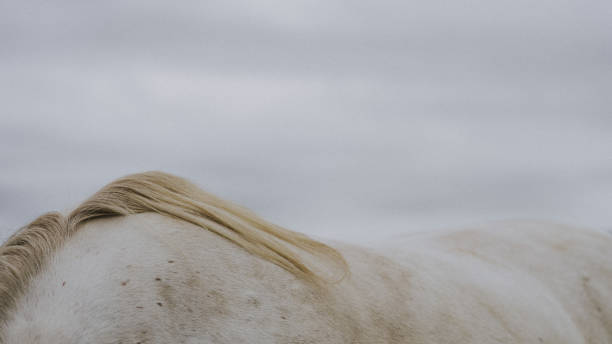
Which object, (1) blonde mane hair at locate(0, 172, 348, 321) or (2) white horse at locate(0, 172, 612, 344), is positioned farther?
(1) blonde mane hair at locate(0, 172, 348, 321)

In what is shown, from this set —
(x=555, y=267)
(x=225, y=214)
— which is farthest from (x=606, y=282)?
(x=225, y=214)

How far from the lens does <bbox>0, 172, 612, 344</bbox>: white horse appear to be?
1694mm

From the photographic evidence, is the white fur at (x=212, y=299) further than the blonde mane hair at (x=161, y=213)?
No

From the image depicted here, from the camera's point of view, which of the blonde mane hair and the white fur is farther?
the blonde mane hair

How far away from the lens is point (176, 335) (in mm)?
1675

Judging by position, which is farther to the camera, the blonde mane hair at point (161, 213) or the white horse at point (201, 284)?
the blonde mane hair at point (161, 213)

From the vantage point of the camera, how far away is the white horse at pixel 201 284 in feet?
5.56

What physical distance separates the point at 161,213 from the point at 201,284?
0.35 metres

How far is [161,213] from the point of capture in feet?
6.53

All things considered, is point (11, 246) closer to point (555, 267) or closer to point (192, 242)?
point (192, 242)

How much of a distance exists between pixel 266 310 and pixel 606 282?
2.96m

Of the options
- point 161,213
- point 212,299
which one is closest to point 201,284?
point 212,299

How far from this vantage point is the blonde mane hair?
184 centimetres

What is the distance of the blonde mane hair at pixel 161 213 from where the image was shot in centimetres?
184
